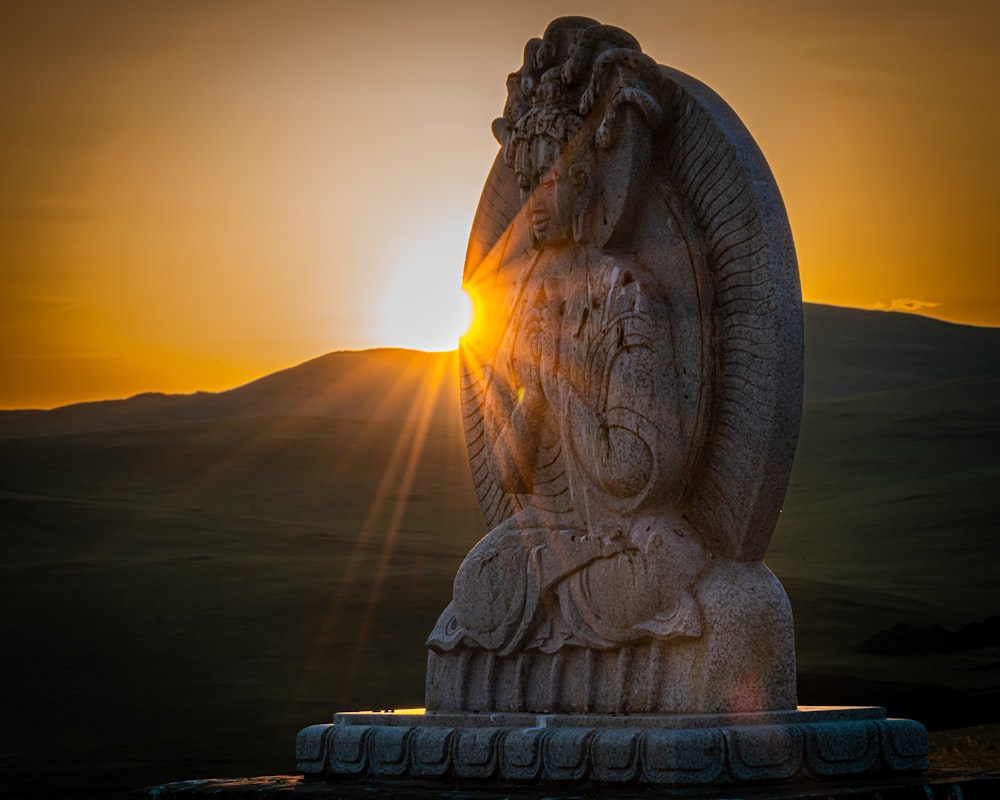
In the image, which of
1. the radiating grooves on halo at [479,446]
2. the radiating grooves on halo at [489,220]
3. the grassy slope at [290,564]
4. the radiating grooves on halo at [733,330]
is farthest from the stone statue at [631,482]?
the grassy slope at [290,564]

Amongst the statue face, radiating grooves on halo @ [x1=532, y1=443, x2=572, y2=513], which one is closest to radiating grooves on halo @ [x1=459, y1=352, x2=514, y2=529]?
radiating grooves on halo @ [x1=532, y1=443, x2=572, y2=513]

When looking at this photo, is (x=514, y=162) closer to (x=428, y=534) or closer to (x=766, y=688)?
(x=766, y=688)

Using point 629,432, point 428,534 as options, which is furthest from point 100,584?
point 629,432

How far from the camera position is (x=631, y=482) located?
26.5 feet

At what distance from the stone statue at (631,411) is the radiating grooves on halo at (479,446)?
0.39 m

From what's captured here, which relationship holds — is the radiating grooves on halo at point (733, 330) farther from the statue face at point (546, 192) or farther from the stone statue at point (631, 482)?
the statue face at point (546, 192)

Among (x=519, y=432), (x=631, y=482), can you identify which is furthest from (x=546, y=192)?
(x=631, y=482)

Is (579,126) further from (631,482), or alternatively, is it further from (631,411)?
(631,482)

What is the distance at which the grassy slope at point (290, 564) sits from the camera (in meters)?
19.7

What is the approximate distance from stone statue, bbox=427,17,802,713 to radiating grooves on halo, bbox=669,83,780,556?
0.01 m

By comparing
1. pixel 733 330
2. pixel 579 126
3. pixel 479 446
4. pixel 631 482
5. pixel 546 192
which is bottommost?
pixel 631 482

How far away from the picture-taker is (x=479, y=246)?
32.9 ft

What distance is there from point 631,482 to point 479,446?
2.02 m

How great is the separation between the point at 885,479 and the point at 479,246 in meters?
38.3
